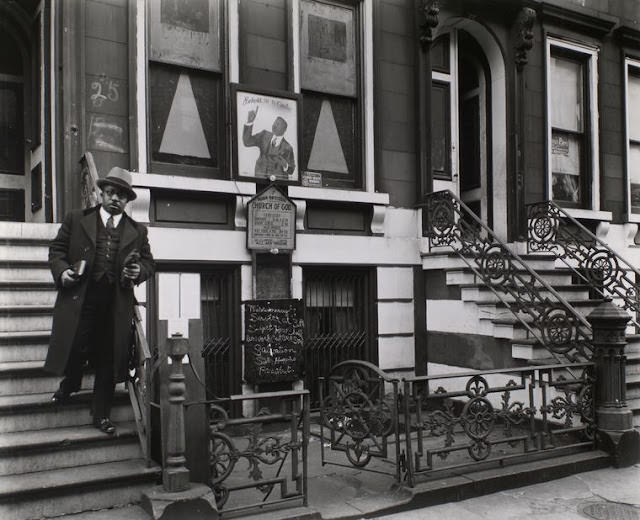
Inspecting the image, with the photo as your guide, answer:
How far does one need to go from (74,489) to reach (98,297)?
148cm

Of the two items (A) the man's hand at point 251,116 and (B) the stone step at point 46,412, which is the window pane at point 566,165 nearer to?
(A) the man's hand at point 251,116

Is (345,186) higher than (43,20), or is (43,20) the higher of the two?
(43,20)

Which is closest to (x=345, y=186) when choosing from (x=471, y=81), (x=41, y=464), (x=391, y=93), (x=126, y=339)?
(x=391, y=93)

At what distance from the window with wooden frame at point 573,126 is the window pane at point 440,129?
2.11m

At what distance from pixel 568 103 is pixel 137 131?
25.3 ft

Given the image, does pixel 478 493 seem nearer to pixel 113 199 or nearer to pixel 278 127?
pixel 113 199

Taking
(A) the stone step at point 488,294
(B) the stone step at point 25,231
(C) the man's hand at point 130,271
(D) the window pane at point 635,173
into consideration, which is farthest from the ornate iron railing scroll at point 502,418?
(D) the window pane at point 635,173

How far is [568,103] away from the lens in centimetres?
1075

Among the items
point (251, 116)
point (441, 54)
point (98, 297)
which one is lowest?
point (98, 297)

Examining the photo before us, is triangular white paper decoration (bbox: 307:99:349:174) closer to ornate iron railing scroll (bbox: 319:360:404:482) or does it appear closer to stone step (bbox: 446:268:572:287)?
stone step (bbox: 446:268:572:287)

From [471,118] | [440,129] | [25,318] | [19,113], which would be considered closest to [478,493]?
[25,318]

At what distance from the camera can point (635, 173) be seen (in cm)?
1153

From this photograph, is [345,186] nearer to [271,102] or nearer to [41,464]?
[271,102]

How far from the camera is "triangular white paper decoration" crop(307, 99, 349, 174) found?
332 inches
